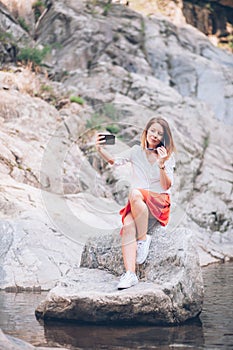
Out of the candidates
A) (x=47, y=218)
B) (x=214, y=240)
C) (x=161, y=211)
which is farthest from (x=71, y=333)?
(x=214, y=240)

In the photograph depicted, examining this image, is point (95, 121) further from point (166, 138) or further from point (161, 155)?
point (161, 155)

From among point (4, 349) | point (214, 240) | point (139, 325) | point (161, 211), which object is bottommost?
point (214, 240)

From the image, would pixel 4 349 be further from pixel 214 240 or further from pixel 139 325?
pixel 214 240

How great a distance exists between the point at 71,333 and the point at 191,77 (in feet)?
48.6

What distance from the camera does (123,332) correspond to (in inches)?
159

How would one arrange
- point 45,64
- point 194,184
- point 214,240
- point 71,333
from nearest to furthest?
1. point 71,333
2. point 214,240
3. point 194,184
4. point 45,64

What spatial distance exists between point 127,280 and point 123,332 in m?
0.54

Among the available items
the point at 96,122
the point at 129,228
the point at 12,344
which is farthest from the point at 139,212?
the point at 96,122

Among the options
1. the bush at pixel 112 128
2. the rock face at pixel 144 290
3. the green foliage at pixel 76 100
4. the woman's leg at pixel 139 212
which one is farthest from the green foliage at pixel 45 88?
the woman's leg at pixel 139 212

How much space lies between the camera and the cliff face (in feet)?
23.9

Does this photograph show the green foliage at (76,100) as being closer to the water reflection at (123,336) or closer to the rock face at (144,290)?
the rock face at (144,290)

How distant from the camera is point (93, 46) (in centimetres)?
1728

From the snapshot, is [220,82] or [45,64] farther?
[220,82]

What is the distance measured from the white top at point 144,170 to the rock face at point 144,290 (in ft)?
1.51
